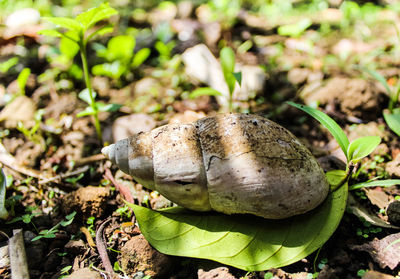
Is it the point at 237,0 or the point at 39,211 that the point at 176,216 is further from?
the point at 237,0

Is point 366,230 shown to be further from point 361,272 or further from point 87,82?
point 87,82

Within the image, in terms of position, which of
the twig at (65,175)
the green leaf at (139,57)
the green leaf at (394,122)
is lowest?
the twig at (65,175)

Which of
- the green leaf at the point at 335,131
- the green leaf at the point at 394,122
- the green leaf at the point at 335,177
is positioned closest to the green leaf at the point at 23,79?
the green leaf at the point at 335,131

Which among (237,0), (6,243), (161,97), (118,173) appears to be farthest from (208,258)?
(237,0)

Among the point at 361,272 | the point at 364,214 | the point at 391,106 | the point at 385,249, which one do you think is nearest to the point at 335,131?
the point at 364,214

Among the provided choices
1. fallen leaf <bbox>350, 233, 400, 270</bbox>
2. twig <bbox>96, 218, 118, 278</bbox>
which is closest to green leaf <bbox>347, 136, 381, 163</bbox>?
fallen leaf <bbox>350, 233, 400, 270</bbox>

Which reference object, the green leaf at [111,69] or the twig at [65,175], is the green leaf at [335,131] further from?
the green leaf at [111,69]
